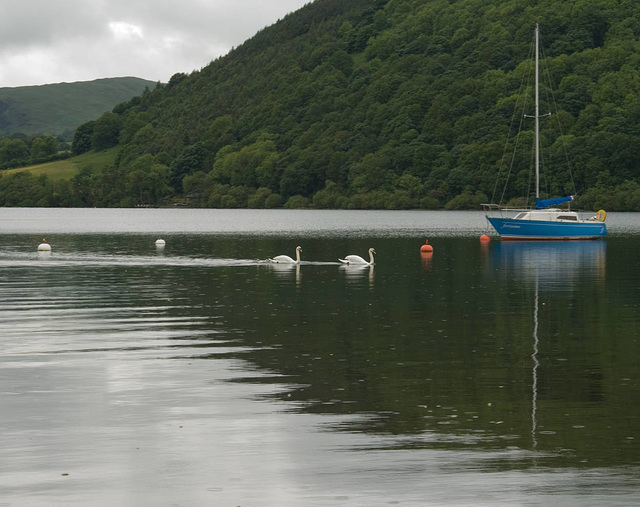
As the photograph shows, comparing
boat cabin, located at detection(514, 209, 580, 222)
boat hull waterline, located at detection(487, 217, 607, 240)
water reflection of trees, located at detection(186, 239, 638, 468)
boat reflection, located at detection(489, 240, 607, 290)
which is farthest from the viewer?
boat cabin, located at detection(514, 209, 580, 222)

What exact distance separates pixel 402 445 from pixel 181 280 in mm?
36571

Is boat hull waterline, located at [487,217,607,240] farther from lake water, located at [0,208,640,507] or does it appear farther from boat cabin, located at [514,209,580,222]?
lake water, located at [0,208,640,507]

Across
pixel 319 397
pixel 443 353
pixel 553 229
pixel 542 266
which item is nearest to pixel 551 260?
pixel 542 266

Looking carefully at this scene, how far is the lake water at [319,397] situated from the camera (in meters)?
13.9

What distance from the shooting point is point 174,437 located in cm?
1650

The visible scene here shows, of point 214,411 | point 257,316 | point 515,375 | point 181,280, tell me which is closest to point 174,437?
point 214,411

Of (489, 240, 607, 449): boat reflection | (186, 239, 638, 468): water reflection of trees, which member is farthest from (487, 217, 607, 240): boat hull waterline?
(186, 239, 638, 468): water reflection of trees

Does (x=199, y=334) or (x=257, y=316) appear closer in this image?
(x=199, y=334)

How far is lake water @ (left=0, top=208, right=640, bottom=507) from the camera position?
13.9 m

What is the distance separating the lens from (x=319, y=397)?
19.9 meters

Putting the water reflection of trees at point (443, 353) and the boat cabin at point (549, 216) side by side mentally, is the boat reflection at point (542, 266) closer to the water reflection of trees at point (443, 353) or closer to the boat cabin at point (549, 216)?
the water reflection of trees at point (443, 353)

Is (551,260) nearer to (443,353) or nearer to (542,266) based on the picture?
(542,266)

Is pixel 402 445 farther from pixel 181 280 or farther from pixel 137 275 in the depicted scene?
pixel 137 275

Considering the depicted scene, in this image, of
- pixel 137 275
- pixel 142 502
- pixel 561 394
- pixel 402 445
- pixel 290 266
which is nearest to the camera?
pixel 142 502
